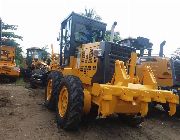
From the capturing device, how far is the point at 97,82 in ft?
23.8

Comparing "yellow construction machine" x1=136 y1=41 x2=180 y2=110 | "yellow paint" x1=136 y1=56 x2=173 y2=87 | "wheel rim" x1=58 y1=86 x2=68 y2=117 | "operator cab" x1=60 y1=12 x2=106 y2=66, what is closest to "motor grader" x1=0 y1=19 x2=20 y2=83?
"operator cab" x1=60 y1=12 x2=106 y2=66

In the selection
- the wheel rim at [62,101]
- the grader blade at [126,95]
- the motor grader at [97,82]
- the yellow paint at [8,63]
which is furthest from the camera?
the yellow paint at [8,63]

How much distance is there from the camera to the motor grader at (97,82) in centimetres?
615

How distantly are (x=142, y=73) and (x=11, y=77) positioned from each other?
11.9 m

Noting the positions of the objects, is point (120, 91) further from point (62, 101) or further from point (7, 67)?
point (7, 67)

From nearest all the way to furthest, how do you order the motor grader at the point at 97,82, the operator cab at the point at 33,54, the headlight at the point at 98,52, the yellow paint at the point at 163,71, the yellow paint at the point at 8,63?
1. the motor grader at the point at 97,82
2. the headlight at the point at 98,52
3. the yellow paint at the point at 163,71
4. the yellow paint at the point at 8,63
5. the operator cab at the point at 33,54

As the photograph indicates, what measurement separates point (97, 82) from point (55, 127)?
1.45m

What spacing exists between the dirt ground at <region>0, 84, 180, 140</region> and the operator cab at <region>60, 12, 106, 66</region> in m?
1.94

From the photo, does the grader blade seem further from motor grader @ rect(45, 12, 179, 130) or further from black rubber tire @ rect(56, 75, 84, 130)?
black rubber tire @ rect(56, 75, 84, 130)

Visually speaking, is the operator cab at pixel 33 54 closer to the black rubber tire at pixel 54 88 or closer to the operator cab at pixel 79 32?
the black rubber tire at pixel 54 88

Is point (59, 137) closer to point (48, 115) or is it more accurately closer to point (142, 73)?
point (48, 115)

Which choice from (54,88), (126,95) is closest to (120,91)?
(126,95)

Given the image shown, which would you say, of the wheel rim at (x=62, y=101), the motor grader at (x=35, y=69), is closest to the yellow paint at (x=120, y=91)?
the wheel rim at (x=62, y=101)

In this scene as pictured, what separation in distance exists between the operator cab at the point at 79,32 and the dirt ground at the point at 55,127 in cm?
194
